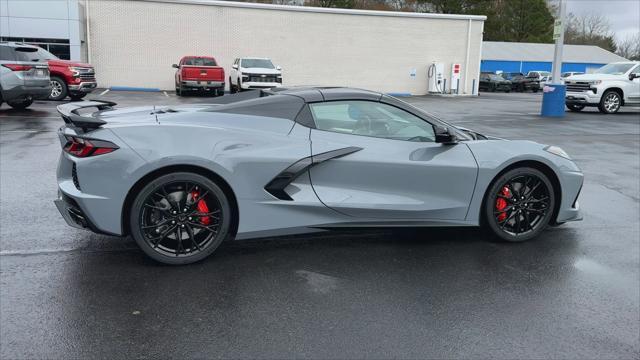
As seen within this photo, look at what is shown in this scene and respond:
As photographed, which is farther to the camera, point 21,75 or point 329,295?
point 21,75

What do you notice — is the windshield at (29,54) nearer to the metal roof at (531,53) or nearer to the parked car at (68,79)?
the parked car at (68,79)

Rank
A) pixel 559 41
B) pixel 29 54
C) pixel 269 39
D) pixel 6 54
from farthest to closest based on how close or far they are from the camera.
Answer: pixel 269 39, pixel 559 41, pixel 29 54, pixel 6 54

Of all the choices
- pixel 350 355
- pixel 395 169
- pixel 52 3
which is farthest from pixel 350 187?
pixel 52 3

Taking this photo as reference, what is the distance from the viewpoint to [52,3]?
28.3m

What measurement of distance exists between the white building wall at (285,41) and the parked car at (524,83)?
13.9 m

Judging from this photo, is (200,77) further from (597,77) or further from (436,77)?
(597,77)

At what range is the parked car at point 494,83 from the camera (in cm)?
4531

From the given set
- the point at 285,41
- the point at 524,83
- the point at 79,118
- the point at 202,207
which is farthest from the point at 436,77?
the point at 79,118

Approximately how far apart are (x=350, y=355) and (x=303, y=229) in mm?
1651

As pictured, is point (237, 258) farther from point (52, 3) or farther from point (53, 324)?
point (52, 3)

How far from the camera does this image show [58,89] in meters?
19.4

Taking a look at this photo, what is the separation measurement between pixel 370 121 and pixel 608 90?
61.3 ft

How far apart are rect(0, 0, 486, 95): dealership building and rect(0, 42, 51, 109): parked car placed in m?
13.7

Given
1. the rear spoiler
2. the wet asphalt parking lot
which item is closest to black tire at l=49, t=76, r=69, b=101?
the wet asphalt parking lot
